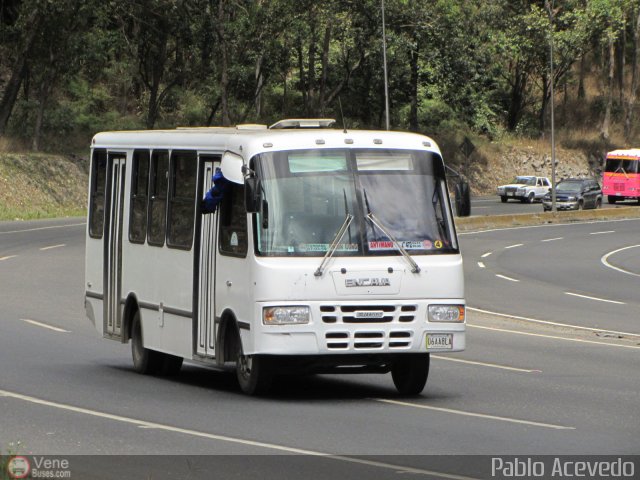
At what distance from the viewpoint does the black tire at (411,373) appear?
13.8 meters

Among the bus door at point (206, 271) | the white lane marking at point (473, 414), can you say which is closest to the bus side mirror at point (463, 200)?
the white lane marking at point (473, 414)

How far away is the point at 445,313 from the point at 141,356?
4.22 meters

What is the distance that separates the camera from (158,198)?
15.6 metres

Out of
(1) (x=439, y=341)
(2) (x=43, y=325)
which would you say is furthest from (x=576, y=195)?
(1) (x=439, y=341)

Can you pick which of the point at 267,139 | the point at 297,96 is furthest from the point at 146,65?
the point at 267,139

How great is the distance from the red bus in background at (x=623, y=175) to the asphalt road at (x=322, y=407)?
5280cm

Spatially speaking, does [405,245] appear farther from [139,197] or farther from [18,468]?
[18,468]

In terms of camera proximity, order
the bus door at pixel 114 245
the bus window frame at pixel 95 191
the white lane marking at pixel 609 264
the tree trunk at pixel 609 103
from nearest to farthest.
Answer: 1. the bus door at pixel 114 245
2. the bus window frame at pixel 95 191
3. the white lane marking at pixel 609 264
4. the tree trunk at pixel 609 103

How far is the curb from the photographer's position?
5325cm

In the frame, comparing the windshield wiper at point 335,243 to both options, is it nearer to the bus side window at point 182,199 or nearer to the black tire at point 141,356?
the bus side window at point 182,199

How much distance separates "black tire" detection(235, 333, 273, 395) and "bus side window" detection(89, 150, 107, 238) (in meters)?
4.30

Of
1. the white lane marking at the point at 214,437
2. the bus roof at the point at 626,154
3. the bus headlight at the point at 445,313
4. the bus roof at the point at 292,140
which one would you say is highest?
the bus roof at the point at 626,154

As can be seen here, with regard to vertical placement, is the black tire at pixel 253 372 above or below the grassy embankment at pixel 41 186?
below

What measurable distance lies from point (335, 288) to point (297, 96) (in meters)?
68.3
